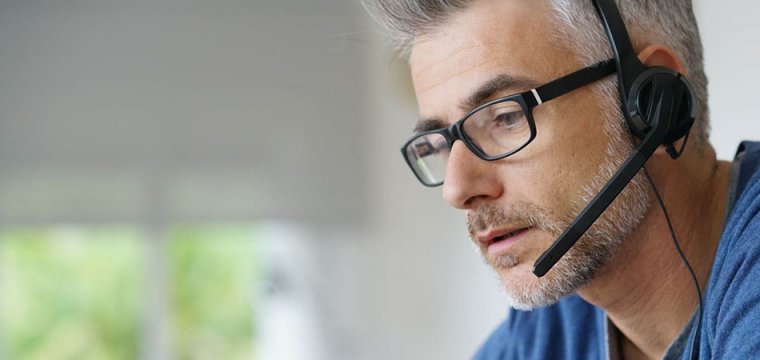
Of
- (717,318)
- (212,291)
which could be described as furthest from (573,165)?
(212,291)

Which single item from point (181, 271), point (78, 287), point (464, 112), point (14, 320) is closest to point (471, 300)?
point (181, 271)

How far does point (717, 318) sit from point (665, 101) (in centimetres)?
23

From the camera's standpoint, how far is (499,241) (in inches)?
38.8

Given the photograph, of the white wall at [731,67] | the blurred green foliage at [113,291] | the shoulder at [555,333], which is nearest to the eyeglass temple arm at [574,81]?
the shoulder at [555,333]

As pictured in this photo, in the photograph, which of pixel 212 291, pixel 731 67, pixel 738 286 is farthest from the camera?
pixel 212 291

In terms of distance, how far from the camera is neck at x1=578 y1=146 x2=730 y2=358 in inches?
38.5

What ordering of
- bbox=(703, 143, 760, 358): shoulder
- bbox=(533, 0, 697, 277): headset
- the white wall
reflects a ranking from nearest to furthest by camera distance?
1. bbox=(703, 143, 760, 358): shoulder
2. bbox=(533, 0, 697, 277): headset
3. the white wall

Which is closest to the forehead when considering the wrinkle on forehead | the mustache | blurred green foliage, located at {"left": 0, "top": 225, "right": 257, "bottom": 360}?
the wrinkle on forehead

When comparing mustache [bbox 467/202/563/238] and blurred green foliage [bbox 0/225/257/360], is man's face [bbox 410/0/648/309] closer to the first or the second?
mustache [bbox 467/202/563/238]

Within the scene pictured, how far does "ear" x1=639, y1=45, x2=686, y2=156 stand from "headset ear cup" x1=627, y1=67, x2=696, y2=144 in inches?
1.8

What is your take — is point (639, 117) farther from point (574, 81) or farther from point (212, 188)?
point (212, 188)

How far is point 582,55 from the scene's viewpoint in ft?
3.12

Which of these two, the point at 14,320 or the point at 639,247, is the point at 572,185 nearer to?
the point at 639,247

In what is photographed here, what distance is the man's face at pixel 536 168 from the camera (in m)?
0.94
